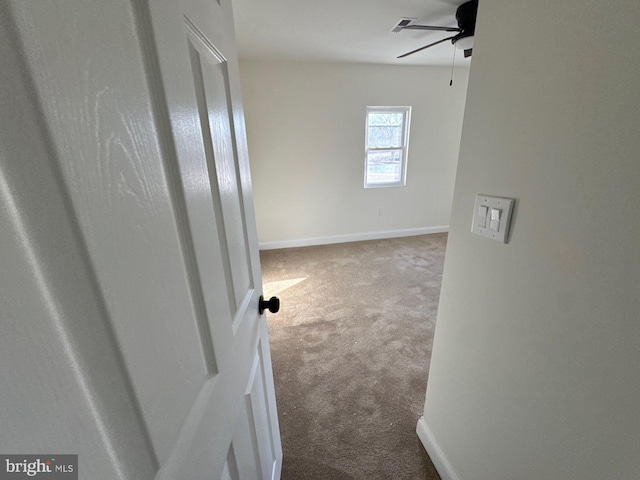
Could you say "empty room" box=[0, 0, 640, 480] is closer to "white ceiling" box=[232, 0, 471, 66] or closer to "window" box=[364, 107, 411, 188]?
"white ceiling" box=[232, 0, 471, 66]

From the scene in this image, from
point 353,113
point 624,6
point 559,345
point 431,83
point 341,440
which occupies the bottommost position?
point 341,440

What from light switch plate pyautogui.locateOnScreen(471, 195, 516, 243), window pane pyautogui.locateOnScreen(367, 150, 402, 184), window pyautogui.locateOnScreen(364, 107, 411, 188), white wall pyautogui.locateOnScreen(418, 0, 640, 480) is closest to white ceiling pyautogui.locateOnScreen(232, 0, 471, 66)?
window pyautogui.locateOnScreen(364, 107, 411, 188)

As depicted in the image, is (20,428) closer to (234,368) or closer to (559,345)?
(234,368)

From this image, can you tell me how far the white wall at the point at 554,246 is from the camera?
1.78ft

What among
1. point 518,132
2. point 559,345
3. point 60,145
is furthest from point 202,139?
point 559,345

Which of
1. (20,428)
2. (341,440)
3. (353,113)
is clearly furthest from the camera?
(353,113)

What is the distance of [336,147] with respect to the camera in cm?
374

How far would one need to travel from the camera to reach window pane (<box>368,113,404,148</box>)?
3832 mm

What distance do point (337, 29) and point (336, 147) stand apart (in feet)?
4.92

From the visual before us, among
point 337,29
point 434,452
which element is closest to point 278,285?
point 434,452

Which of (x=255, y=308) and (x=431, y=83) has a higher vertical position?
(x=431, y=83)

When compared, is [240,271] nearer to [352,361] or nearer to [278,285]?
[352,361]

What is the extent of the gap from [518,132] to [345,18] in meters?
2.10

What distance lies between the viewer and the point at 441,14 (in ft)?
7.07
